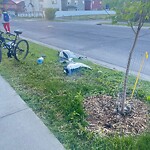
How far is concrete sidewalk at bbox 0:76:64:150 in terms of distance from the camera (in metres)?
2.93

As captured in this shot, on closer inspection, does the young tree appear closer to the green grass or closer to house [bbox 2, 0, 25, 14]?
the green grass

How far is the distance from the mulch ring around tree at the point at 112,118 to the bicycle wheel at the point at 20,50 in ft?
13.8

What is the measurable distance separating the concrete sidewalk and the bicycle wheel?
133 inches

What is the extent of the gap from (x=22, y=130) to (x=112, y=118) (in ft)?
4.84

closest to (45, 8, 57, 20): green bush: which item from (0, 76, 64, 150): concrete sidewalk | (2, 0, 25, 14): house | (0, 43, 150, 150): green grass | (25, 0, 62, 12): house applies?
(25, 0, 62, 12): house

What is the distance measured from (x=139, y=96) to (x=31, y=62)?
4.11m

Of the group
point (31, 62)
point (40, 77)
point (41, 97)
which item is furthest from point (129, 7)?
point (31, 62)

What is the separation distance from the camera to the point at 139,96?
14.5 feet

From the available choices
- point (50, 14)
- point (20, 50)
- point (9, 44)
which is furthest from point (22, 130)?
point (50, 14)

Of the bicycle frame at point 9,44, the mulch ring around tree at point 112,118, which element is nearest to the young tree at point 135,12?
the mulch ring around tree at point 112,118

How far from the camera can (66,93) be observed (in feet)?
14.8

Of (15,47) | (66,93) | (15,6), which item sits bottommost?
(15,6)

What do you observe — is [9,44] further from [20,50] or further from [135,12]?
[135,12]

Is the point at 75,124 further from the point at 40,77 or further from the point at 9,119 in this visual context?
the point at 40,77
